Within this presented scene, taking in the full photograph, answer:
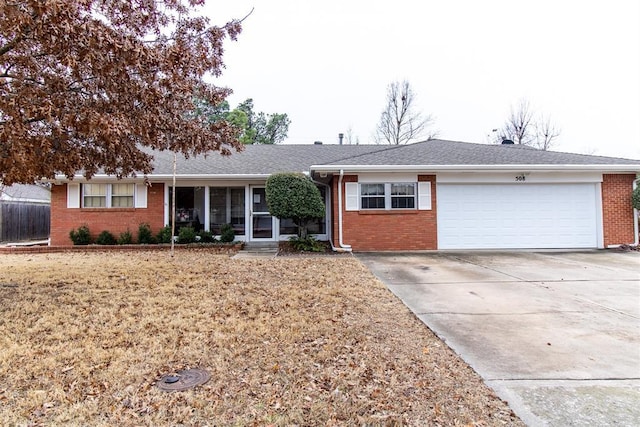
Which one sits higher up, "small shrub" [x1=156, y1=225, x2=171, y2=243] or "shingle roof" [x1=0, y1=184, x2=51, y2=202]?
"shingle roof" [x1=0, y1=184, x2=51, y2=202]

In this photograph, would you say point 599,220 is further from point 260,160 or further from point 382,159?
point 260,160

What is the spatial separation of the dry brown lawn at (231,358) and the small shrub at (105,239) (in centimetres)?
637

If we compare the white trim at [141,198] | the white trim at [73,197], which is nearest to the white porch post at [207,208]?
the white trim at [141,198]

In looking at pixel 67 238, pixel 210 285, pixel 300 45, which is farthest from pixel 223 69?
pixel 67 238

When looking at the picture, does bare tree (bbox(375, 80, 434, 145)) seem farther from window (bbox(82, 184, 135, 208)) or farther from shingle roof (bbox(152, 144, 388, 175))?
window (bbox(82, 184, 135, 208))

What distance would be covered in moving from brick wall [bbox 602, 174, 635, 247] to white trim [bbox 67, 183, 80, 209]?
57.4ft

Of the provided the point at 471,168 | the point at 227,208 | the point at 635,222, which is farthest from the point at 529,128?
the point at 227,208

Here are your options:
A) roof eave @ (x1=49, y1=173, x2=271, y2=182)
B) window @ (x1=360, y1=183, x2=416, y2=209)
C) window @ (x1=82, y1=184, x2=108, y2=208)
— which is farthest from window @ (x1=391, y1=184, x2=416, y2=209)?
window @ (x1=82, y1=184, x2=108, y2=208)

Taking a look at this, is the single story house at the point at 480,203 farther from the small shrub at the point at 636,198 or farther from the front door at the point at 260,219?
the front door at the point at 260,219

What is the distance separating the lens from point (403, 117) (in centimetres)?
2958

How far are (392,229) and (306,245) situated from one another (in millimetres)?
2752

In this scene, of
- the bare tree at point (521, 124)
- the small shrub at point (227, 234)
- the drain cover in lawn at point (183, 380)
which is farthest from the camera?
the bare tree at point (521, 124)

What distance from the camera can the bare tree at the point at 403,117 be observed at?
29391 mm

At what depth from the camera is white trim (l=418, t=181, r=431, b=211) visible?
11102 mm
